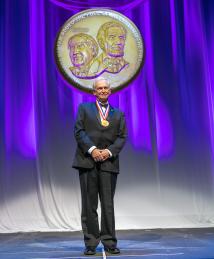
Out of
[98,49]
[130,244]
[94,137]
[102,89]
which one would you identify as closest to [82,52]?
[98,49]

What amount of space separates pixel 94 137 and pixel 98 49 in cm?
203

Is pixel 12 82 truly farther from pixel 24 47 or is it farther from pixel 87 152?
pixel 87 152

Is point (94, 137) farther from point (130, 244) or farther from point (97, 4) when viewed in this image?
point (97, 4)

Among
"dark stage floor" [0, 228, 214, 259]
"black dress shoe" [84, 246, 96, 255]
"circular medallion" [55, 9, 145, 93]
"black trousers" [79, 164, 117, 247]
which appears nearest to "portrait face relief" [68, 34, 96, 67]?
"circular medallion" [55, 9, 145, 93]

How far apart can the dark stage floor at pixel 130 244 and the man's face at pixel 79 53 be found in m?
1.84

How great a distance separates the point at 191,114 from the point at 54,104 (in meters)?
1.51

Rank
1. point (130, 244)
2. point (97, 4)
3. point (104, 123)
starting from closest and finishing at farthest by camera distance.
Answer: point (104, 123) < point (130, 244) < point (97, 4)

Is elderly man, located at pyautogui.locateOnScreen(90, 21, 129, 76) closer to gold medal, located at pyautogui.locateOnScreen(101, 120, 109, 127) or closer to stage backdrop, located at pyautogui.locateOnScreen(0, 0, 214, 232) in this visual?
stage backdrop, located at pyautogui.locateOnScreen(0, 0, 214, 232)

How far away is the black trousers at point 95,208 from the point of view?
301 centimetres

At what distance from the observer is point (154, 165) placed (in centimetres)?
471

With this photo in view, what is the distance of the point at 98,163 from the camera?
3074 mm

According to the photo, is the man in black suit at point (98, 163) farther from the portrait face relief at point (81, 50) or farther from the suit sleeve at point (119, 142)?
the portrait face relief at point (81, 50)

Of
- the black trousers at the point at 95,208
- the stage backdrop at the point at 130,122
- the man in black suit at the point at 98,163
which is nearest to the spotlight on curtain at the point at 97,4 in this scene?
the stage backdrop at the point at 130,122

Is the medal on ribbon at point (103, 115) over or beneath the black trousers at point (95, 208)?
over
